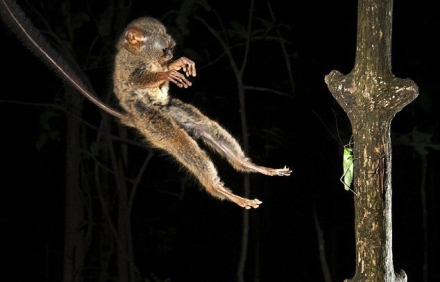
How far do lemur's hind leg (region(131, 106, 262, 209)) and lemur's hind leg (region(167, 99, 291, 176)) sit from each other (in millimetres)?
55

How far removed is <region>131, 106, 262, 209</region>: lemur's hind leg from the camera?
216 cm

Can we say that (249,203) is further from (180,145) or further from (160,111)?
(160,111)

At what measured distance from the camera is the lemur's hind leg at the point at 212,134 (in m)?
2.25

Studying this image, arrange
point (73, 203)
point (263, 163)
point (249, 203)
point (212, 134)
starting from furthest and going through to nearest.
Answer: point (263, 163), point (73, 203), point (212, 134), point (249, 203)

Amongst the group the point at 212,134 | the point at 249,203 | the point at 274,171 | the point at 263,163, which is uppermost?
the point at 263,163

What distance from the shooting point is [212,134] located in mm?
2309

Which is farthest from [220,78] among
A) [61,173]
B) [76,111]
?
[61,173]

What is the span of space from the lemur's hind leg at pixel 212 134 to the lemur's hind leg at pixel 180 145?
55 mm

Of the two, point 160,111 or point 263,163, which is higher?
point 263,163

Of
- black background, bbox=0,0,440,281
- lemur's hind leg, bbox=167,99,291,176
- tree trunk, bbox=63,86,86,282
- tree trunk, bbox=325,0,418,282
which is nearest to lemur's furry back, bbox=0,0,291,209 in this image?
lemur's hind leg, bbox=167,99,291,176

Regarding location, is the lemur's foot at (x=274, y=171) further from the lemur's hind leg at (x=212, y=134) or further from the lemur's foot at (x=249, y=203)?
the lemur's foot at (x=249, y=203)

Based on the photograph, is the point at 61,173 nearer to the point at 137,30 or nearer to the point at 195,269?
the point at 195,269

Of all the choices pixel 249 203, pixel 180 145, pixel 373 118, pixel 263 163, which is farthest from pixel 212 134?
pixel 263 163

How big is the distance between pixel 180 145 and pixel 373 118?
0.61m
